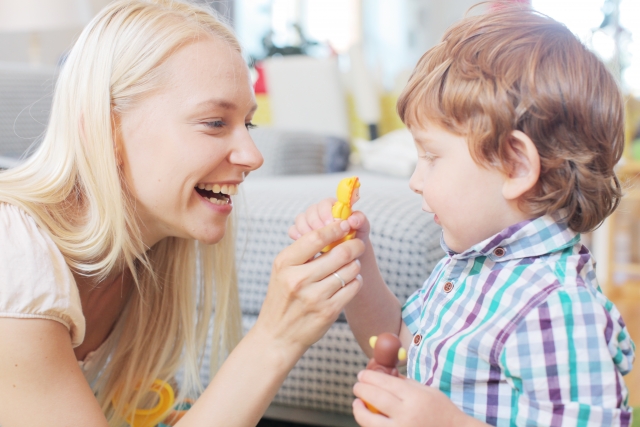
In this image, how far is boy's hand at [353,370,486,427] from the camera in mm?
626

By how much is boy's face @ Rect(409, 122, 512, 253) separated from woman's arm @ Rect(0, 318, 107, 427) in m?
0.49

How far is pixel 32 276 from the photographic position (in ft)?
2.62

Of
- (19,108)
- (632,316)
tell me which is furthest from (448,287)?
(632,316)

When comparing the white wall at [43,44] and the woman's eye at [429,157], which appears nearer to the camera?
the woman's eye at [429,157]

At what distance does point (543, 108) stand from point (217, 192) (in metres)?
0.48

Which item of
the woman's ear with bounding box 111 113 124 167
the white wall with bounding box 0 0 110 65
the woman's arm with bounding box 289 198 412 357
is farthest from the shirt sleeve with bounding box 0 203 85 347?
the white wall with bounding box 0 0 110 65

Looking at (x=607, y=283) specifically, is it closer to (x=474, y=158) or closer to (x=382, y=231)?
(x=382, y=231)

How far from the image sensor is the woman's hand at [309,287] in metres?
0.79

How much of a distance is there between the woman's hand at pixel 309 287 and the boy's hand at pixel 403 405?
6.3 inches

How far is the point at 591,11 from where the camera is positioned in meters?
4.03

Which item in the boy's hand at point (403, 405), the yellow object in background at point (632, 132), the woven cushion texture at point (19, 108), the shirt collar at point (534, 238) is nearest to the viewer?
the boy's hand at point (403, 405)

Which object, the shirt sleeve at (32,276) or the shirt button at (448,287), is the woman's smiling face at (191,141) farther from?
the shirt button at (448,287)

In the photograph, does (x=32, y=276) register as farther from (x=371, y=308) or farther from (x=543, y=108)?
(x=543, y=108)

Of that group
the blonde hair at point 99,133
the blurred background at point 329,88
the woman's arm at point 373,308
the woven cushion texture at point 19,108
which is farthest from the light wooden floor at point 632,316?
the woven cushion texture at point 19,108
